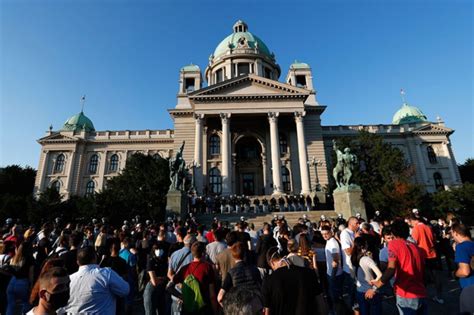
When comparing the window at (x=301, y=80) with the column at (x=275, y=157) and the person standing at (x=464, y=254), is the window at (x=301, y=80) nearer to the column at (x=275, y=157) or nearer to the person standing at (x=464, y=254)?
the column at (x=275, y=157)

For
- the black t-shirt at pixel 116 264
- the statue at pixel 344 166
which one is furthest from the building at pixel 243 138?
the black t-shirt at pixel 116 264

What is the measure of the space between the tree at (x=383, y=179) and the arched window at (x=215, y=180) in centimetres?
1565

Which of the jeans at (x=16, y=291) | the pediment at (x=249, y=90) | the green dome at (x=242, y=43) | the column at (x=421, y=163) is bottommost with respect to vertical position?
the jeans at (x=16, y=291)

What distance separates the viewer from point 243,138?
118ft

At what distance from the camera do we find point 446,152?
4091 centimetres

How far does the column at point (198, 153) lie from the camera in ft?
98.2

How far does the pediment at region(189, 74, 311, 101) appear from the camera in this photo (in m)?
32.0

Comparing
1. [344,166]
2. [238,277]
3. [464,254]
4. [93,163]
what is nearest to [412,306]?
[464,254]

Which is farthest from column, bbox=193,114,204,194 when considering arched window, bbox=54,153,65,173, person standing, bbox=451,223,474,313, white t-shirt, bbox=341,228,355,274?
person standing, bbox=451,223,474,313

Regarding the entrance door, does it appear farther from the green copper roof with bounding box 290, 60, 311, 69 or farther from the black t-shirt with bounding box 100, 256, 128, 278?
the black t-shirt with bounding box 100, 256, 128, 278

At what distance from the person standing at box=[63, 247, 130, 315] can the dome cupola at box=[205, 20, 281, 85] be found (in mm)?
42834

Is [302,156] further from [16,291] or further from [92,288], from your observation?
[92,288]

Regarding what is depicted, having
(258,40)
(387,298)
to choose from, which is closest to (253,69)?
(258,40)

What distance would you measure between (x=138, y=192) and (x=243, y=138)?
15.9 metres
